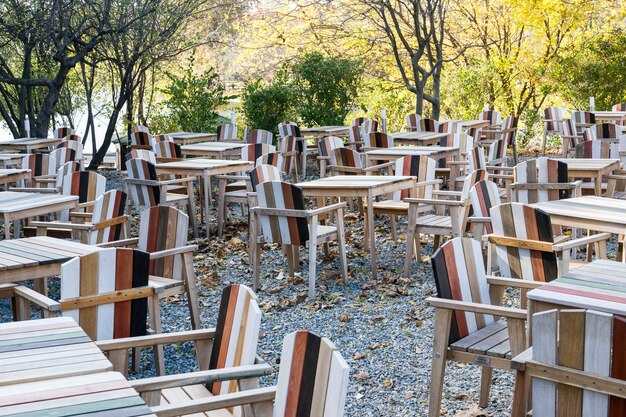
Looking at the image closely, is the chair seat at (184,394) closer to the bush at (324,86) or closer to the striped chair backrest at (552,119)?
the striped chair backrest at (552,119)

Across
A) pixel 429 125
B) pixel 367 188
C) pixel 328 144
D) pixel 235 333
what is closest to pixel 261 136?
pixel 328 144

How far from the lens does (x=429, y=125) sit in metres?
13.1

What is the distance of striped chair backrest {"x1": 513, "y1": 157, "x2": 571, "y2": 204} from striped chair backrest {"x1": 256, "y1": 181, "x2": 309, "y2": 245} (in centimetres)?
176

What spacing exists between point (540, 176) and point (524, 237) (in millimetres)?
2449

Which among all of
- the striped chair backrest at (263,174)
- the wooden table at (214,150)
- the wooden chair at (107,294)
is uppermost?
the wooden table at (214,150)

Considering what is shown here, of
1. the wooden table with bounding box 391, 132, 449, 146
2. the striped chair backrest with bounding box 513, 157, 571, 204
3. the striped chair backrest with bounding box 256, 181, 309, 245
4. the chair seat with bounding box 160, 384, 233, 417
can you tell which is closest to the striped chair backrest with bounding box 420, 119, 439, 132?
the wooden table with bounding box 391, 132, 449, 146

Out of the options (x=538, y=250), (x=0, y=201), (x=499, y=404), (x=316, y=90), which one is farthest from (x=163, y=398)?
(x=316, y=90)

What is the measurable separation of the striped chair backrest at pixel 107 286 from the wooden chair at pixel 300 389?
111cm

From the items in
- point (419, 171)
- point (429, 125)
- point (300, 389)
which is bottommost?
point (300, 389)

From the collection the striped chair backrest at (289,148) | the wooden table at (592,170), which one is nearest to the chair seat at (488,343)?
the wooden table at (592,170)

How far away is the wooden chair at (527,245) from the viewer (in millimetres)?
4508

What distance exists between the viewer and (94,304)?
391 centimetres

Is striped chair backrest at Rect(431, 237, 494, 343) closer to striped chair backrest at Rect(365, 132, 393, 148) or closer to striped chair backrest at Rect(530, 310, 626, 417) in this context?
striped chair backrest at Rect(530, 310, 626, 417)

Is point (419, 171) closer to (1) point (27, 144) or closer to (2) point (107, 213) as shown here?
(2) point (107, 213)
